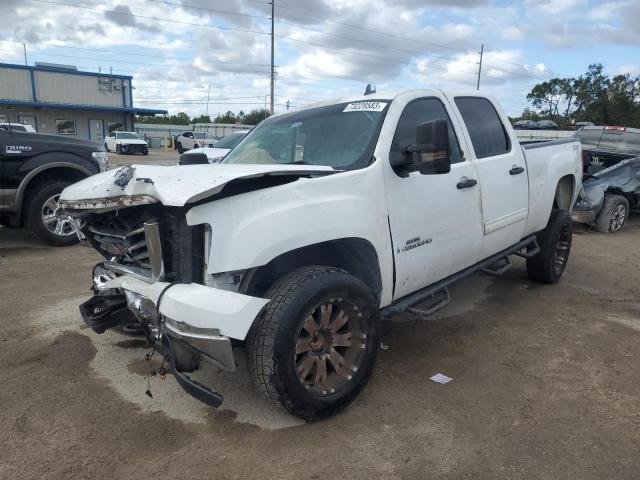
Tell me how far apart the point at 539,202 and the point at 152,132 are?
60.1m

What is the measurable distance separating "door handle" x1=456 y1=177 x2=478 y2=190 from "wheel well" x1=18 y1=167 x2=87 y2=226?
582 cm

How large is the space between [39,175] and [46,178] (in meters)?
0.10

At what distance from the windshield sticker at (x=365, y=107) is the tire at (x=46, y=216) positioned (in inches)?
195

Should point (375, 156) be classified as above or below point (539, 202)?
above

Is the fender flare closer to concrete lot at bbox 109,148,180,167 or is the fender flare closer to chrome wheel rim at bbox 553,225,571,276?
chrome wheel rim at bbox 553,225,571,276

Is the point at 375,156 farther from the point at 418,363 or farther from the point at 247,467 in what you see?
the point at 247,467

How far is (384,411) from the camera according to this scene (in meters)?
3.05

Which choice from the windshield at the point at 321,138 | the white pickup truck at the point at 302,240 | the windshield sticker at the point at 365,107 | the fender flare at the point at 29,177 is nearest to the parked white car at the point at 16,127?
the fender flare at the point at 29,177

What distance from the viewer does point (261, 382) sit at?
8.46 feet

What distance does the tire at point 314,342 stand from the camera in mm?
2547

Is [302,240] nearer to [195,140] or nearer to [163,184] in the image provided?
[163,184]

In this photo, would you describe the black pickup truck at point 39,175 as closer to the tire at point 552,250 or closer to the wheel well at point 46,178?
the wheel well at point 46,178

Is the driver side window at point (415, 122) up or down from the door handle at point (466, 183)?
up

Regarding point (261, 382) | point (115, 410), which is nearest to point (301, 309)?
point (261, 382)
